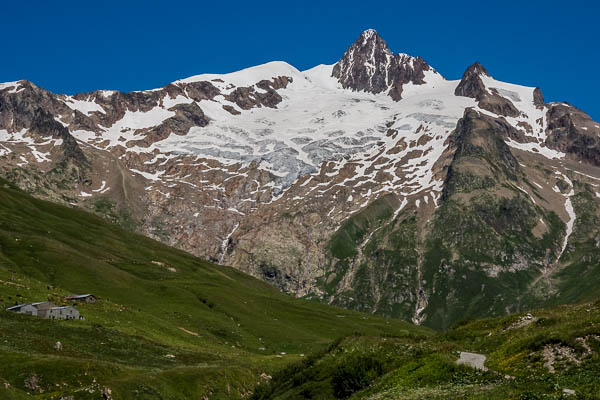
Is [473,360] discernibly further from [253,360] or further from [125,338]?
[253,360]

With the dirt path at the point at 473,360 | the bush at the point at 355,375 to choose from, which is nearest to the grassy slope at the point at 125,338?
the bush at the point at 355,375

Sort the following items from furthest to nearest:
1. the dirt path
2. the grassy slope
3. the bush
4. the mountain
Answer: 1. the grassy slope
2. the bush
3. the dirt path
4. the mountain

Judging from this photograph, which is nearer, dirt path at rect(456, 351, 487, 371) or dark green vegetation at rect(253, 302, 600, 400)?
dark green vegetation at rect(253, 302, 600, 400)

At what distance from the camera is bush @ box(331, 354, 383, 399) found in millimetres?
47094

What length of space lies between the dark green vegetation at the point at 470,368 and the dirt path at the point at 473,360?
1.65ft

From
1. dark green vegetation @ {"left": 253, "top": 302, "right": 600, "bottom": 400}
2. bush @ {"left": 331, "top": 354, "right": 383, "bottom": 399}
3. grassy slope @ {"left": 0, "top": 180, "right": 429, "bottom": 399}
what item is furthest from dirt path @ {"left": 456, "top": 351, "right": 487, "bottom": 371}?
grassy slope @ {"left": 0, "top": 180, "right": 429, "bottom": 399}

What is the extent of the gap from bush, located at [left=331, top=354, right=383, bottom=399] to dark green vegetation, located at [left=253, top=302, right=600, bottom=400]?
0.07 m

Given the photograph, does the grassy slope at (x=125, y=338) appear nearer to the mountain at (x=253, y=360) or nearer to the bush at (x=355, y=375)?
the mountain at (x=253, y=360)

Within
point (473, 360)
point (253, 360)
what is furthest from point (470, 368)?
point (253, 360)

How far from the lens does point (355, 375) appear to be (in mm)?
47781

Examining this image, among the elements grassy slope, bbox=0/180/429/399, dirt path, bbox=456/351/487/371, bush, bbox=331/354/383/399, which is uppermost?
dirt path, bbox=456/351/487/371

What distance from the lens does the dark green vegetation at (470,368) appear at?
34.2m

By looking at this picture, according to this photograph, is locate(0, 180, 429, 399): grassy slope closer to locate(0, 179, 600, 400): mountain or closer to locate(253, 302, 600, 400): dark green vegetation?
locate(0, 179, 600, 400): mountain

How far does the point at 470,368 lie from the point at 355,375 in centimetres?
1083
